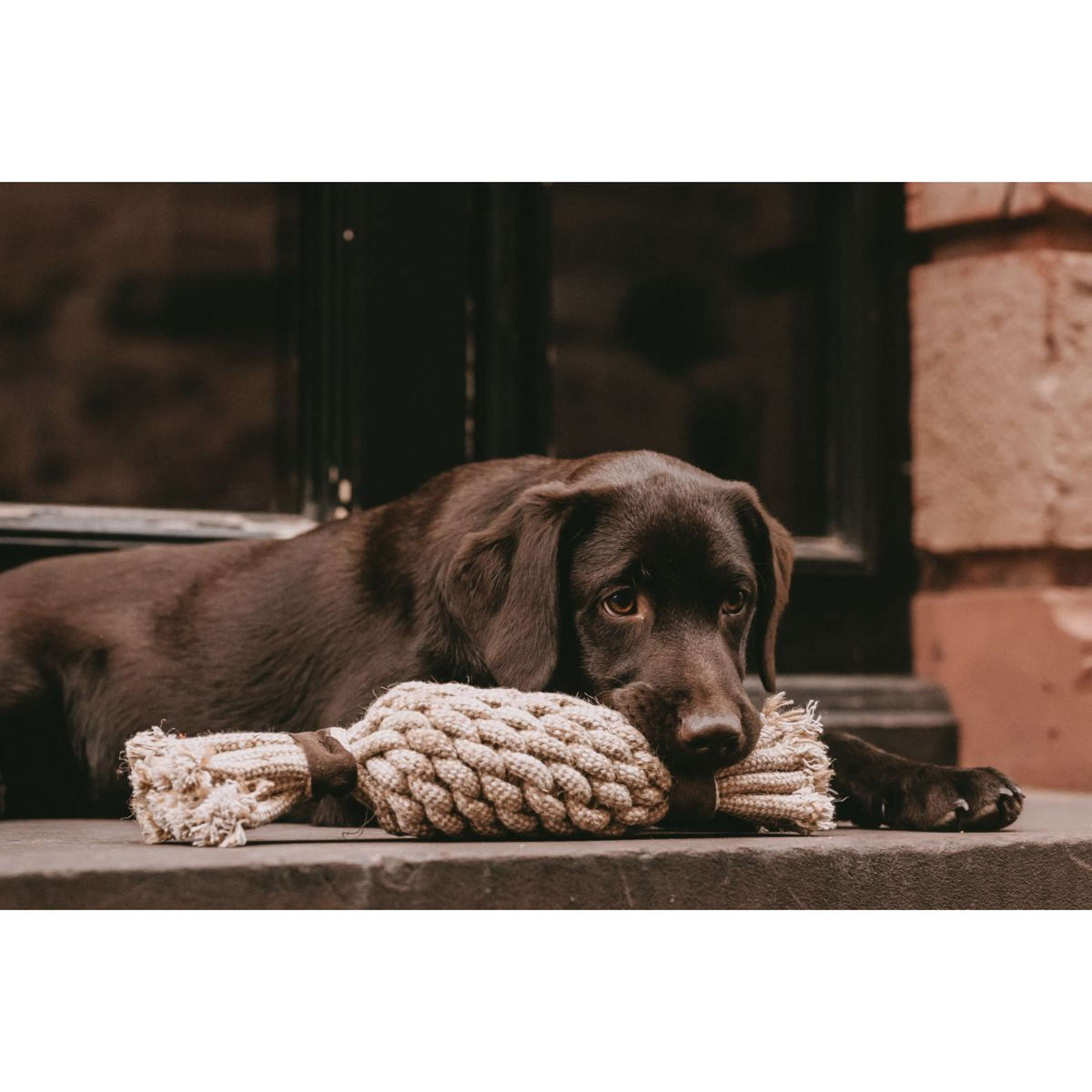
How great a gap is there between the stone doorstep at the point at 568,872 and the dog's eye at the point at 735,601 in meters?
0.62

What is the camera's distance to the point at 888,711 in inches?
215

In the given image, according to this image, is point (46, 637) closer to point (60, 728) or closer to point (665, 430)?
point (60, 728)

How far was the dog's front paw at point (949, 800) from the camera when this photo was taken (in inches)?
125

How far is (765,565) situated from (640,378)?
7.01ft

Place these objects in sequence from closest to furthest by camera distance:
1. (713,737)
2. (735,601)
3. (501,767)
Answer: (501,767)
(713,737)
(735,601)

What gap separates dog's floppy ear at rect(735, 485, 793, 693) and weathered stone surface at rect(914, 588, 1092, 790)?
5.75 ft

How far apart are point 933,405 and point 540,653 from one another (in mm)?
2829

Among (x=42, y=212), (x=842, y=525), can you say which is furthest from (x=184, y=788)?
(x=842, y=525)

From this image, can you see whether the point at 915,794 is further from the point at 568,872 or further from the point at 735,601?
the point at 568,872

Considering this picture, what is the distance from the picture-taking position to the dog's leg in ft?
10.4

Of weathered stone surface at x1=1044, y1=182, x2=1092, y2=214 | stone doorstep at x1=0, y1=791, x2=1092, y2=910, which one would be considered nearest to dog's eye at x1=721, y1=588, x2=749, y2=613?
stone doorstep at x1=0, y1=791, x2=1092, y2=910

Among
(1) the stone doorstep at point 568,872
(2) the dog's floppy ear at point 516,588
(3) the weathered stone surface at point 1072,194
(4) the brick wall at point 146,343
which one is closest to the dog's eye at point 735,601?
(2) the dog's floppy ear at point 516,588

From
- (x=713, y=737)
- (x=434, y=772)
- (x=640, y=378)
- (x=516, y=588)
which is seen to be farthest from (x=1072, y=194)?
(x=434, y=772)

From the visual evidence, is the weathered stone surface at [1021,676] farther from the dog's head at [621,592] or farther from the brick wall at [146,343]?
the brick wall at [146,343]
